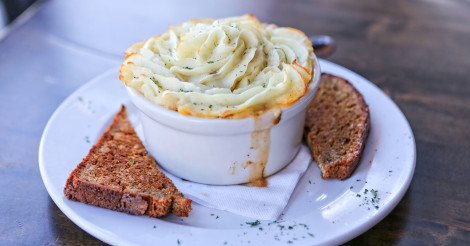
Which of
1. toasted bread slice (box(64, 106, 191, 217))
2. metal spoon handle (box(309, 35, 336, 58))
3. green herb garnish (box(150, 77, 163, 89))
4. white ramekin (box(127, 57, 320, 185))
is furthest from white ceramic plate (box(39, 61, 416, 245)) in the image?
metal spoon handle (box(309, 35, 336, 58))

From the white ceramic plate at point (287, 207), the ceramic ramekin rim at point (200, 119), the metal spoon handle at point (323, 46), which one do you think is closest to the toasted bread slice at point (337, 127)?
the white ceramic plate at point (287, 207)

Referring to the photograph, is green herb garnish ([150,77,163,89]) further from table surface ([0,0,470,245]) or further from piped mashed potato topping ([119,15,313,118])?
table surface ([0,0,470,245])

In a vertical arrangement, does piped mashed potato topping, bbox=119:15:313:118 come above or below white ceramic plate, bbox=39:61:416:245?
above

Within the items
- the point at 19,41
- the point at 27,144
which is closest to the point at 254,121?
the point at 27,144

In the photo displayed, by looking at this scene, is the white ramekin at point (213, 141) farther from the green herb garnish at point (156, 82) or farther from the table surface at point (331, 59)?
the table surface at point (331, 59)

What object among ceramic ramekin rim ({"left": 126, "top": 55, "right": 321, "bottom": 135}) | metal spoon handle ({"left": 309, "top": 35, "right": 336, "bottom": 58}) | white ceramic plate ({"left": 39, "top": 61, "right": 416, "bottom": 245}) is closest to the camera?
white ceramic plate ({"left": 39, "top": 61, "right": 416, "bottom": 245})
